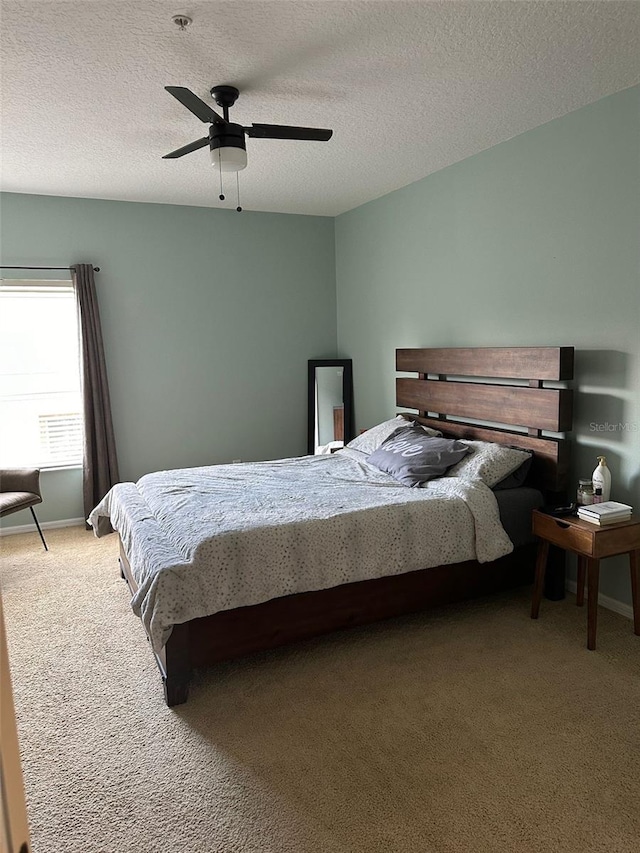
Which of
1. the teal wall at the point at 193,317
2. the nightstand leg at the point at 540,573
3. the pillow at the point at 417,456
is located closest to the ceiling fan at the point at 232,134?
the pillow at the point at 417,456

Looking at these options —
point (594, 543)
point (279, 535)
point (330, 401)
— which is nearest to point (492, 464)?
point (594, 543)

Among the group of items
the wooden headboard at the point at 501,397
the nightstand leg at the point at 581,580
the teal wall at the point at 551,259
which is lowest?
the nightstand leg at the point at 581,580

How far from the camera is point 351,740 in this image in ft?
7.61

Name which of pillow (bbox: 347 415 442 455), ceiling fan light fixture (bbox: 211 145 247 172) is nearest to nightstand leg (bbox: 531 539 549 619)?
pillow (bbox: 347 415 442 455)

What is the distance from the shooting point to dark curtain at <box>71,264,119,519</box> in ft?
16.0

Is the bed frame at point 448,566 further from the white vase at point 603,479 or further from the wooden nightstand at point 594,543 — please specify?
the wooden nightstand at point 594,543

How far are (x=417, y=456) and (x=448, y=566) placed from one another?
789 millimetres

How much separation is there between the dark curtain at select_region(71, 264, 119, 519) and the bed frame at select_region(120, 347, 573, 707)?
4.42 feet

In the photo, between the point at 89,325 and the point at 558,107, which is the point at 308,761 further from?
the point at 89,325

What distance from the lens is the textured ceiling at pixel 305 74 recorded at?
7.38ft

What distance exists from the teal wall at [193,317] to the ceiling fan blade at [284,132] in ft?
8.56

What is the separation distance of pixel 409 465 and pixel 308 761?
75.3 inches

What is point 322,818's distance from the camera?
1950 mm

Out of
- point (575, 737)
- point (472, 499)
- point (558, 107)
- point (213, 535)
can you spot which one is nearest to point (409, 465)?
point (472, 499)
